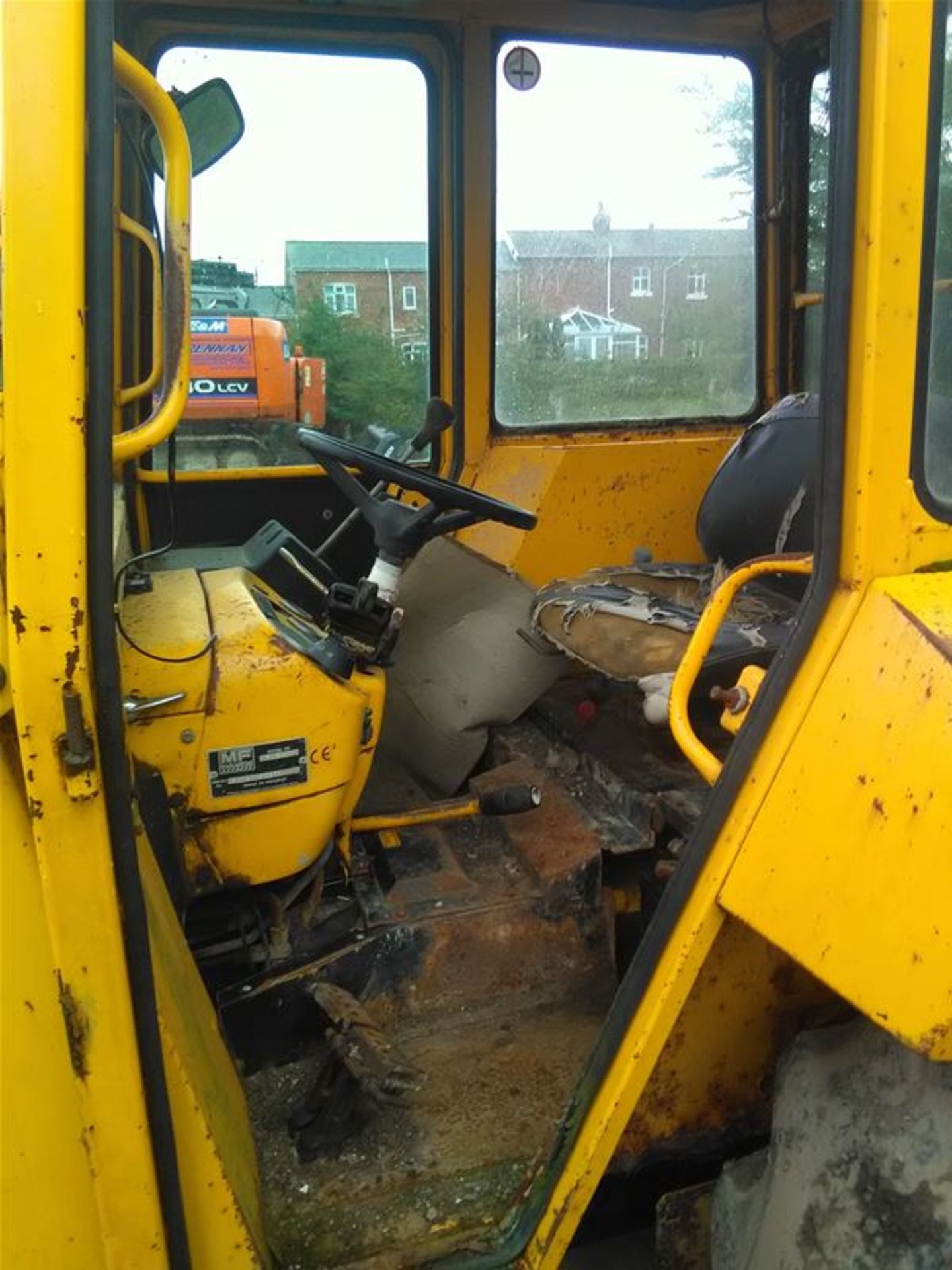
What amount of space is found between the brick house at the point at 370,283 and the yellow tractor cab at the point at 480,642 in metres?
0.01

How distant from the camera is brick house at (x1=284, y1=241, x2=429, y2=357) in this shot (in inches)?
98.0

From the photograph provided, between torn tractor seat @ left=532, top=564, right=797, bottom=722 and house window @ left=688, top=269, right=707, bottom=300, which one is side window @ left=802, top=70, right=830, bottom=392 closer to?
house window @ left=688, top=269, right=707, bottom=300

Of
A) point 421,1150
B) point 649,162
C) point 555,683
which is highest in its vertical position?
point 649,162

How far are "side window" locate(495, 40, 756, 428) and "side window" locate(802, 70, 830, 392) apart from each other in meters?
0.15

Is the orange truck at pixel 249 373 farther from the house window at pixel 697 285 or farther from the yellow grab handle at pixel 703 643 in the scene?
the yellow grab handle at pixel 703 643

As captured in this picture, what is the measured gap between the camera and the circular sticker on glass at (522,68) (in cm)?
249

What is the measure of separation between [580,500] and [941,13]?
181cm

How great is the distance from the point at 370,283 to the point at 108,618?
175 centimetres

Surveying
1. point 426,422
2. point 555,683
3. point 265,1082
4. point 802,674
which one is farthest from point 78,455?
point 555,683

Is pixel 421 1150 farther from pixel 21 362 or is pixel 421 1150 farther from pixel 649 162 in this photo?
pixel 649 162

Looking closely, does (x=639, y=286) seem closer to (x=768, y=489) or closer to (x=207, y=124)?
(x=768, y=489)

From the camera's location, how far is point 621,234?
264 centimetres

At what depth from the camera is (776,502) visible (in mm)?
2158

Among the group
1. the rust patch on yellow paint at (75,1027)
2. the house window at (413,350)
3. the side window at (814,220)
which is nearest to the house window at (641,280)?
the side window at (814,220)
